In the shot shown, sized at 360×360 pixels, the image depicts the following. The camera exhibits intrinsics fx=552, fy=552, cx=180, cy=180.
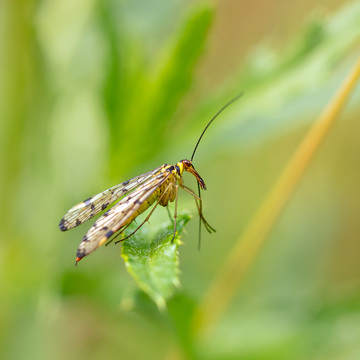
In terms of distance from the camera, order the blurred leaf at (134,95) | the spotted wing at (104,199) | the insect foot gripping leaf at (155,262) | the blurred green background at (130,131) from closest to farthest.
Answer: the insect foot gripping leaf at (155,262), the blurred green background at (130,131), the blurred leaf at (134,95), the spotted wing at (104,199)

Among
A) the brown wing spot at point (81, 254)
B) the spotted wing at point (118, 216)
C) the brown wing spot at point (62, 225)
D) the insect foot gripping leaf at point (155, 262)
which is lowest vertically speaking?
the insect foot gripping leaf at point (155, 262)

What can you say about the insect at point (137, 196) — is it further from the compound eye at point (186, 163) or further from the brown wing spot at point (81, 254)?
the brown wing spot at point (81, 254)

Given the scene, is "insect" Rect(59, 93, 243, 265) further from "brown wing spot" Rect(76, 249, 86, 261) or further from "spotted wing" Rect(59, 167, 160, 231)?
"brown wing spot" Rect(76, 249, 86, 261)

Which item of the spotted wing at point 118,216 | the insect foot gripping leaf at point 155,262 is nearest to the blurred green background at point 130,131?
the spotted wing at point 118,216

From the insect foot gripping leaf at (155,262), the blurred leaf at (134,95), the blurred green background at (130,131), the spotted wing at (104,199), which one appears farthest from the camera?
the spotted wing at (104,199)

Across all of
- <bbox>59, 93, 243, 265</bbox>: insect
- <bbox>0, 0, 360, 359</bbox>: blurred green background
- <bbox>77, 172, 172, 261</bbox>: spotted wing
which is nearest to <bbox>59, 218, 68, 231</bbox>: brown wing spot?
<bbox>59, 93, 243, 265</bbox>: insect

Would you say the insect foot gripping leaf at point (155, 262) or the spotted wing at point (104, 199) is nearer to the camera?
the insect foot gripping leaf at point (155, 262)

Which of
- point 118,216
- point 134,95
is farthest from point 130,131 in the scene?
point 118,216

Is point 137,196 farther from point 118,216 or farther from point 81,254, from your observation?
point 81,254
